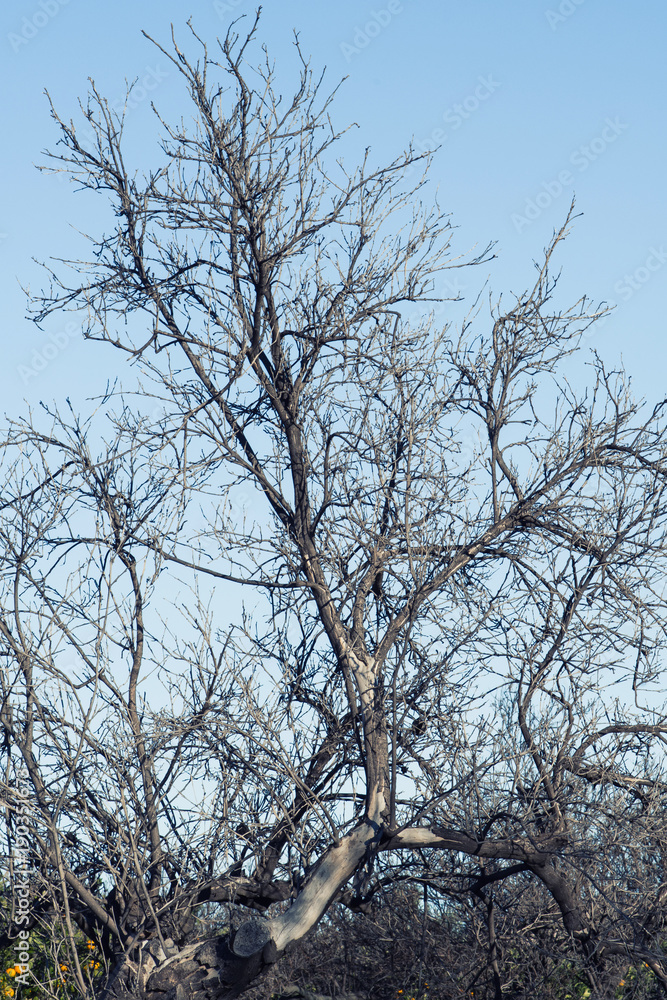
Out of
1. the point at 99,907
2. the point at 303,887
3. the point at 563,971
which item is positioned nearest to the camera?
the point at 303,887

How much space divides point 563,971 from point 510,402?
518cm

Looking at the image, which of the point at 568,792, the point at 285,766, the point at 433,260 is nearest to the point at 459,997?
the point at 568,792

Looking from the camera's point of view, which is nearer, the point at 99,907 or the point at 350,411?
the point at 99,907

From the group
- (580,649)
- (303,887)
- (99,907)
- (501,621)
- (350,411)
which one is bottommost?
(303,887)

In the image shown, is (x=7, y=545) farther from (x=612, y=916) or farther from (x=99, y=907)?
(x=612, y=916)

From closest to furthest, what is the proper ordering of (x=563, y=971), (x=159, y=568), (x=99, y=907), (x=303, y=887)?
(x=303, y=887), (x=99, y=907), (x=159, y=568), (x=563, y=971)

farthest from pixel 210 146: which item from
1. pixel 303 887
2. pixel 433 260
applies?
pixel 303 887

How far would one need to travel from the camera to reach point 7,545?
7203mm

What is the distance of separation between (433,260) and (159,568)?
322cm

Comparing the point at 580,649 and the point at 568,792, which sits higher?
the point at 580,649

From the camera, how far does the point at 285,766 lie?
6.12 m

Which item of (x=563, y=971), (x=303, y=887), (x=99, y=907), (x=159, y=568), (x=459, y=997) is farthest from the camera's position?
(x=563, y=971)

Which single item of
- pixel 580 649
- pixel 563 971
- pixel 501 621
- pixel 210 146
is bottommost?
pixel 563 971

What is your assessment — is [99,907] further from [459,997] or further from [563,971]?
[563,971]
